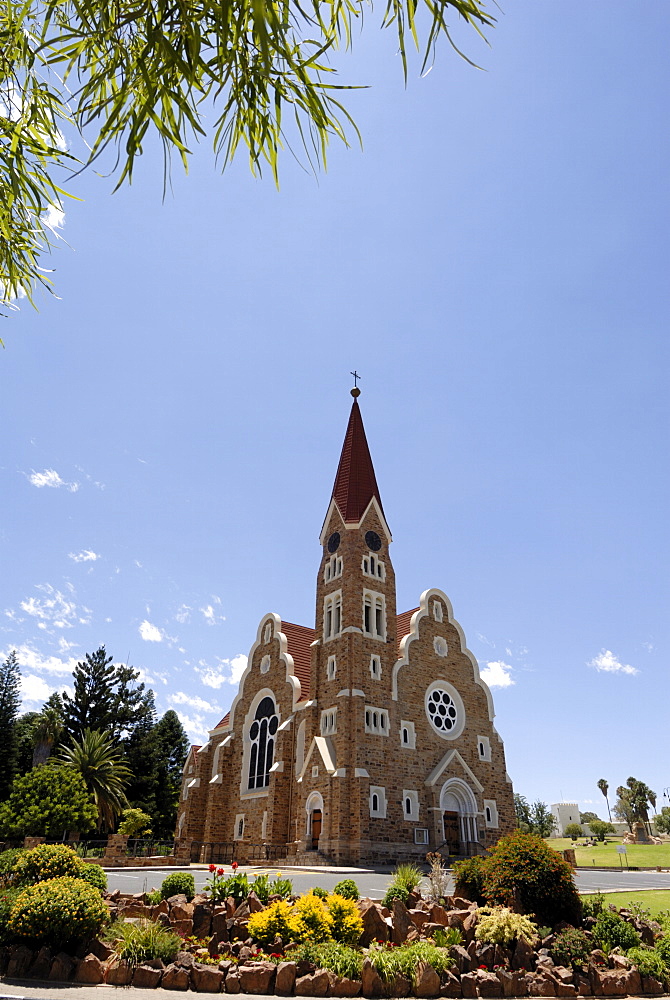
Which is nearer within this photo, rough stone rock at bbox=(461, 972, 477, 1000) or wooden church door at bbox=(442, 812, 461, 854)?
rough stone rock at bbox=(461, 972, 477, 1000)

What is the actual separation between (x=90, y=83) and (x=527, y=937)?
40.1 ft

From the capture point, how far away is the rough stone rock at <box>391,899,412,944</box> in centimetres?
1031

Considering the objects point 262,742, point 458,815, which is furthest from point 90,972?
point 262,742

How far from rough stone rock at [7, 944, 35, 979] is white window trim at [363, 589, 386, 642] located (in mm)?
24092

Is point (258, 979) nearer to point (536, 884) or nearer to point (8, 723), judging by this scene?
point (536, 884)

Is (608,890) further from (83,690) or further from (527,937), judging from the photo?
(83,690)

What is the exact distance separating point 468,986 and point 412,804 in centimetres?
2314

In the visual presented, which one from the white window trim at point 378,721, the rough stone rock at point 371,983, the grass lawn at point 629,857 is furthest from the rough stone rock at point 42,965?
the grass lawn at point 629,857

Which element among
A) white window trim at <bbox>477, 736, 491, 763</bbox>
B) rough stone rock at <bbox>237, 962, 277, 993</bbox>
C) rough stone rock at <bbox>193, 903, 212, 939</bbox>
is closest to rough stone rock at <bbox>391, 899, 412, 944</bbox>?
rough stone rock at <bbox>237, 962, 277, 993</bbox>

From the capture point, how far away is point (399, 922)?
34.3ft

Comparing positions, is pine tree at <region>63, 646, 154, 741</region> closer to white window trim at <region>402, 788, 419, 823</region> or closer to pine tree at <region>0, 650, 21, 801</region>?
pine tree at <region>0, 650, 21, 801</region>

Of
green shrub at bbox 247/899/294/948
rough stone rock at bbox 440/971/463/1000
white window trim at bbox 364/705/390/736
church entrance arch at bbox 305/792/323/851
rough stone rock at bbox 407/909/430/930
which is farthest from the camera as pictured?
white window trim at bbox 364/705/390/736

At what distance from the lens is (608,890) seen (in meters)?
18.6

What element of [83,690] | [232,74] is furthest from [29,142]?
[83,690]
